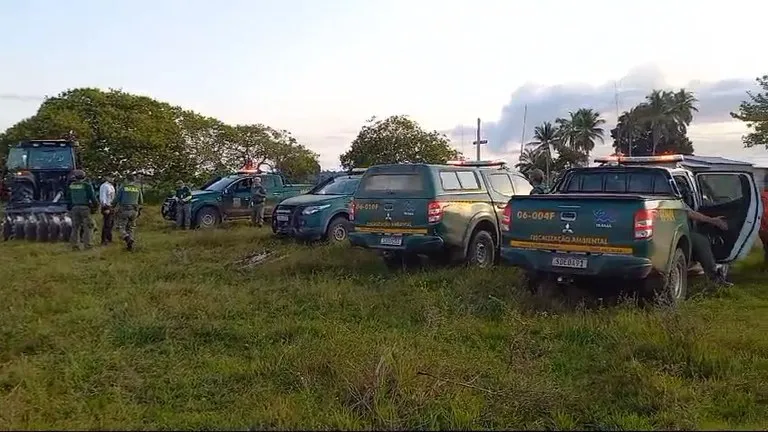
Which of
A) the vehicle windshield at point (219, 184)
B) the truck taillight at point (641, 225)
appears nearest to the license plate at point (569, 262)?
the truck taillight at point (641, 225)

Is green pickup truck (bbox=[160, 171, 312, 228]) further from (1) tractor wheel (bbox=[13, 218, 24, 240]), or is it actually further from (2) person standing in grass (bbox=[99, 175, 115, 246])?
(1) tractor wheel (bbox=[13, 218, 24, 240])

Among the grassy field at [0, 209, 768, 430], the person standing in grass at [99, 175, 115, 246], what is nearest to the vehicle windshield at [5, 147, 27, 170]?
the person standing in grass at [99, 175, 115, 246]

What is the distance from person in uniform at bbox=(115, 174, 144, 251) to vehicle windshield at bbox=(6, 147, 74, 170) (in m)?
4.58

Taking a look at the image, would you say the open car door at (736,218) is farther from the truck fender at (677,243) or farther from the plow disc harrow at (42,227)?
the plow disc harrow at (42,227)

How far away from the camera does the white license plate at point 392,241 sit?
10.0 m

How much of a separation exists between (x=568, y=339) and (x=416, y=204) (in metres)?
4.01

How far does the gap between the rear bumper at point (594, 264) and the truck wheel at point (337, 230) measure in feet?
21.2

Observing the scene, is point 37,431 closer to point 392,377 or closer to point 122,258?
point 392,377

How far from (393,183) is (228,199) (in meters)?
10.7

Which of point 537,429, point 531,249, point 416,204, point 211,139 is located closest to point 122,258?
point 416,204

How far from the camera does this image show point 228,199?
1991 cm

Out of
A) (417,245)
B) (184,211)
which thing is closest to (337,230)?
(417,245)

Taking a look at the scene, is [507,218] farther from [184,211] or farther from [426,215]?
[184,211]

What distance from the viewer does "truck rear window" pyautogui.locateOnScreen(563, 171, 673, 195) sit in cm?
878
